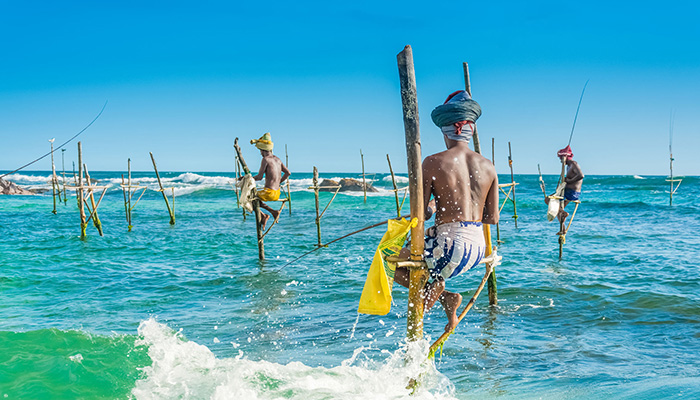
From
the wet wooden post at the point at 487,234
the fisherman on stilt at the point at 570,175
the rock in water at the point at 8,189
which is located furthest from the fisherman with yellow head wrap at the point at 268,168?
the rock in water at the point at 8,189

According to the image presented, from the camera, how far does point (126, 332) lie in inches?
280

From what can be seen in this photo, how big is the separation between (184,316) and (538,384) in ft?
17.5

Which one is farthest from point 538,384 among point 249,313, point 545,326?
point 249,313

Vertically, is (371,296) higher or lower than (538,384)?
higher

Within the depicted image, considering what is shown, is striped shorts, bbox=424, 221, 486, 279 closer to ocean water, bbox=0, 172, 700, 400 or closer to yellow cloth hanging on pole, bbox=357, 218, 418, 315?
yellow cloth hanging on pole, bbox=357, 218, 418, 315

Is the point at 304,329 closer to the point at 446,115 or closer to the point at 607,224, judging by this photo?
the point at 446,115

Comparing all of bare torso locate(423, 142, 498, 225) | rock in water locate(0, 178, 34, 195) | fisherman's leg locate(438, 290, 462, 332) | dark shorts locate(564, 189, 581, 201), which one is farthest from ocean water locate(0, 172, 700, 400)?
rock in water locate(0, 178, 34, 195)

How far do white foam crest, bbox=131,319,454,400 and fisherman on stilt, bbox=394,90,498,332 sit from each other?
109 centimetres

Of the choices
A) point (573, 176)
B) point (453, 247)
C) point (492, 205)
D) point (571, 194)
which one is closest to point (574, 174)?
point (573, 176)

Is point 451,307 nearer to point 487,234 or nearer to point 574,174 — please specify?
point 487,234

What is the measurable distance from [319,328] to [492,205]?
4266 millimetres

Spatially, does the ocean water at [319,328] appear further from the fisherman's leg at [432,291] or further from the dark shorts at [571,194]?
the dark shorts at [571,194]

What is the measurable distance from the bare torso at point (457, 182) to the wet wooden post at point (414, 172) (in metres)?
0.10

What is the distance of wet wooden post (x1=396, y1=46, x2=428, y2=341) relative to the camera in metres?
3.48
